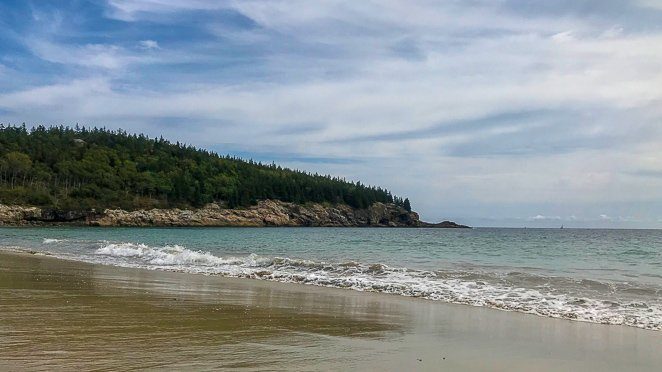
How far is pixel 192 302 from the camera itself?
461 inches

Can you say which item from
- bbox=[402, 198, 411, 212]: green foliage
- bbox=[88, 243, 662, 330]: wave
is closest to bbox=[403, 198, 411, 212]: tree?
bbox=[402, 198, 411, 212]: green foliage

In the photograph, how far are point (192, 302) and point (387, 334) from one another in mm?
4992

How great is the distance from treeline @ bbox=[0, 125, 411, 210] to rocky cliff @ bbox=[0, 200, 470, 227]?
10.5ft

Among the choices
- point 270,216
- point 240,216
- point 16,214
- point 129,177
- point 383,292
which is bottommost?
point 16,214

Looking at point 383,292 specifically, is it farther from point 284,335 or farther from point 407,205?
point 407,205

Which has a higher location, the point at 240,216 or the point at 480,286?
the point at 240,216

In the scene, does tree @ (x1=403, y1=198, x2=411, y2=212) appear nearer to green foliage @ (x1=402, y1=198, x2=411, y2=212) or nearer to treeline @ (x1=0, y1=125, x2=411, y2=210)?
green foliage @ (x1=402, y1=198, x2=411, y2=212)

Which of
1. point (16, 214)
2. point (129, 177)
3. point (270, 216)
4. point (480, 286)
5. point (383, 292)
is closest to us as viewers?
point (383, 292)

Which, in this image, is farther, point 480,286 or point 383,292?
point 480,286

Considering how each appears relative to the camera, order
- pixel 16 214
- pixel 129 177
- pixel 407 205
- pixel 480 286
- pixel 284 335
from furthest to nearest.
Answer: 1. pixel 407 205
2. pixel 129 177
3. pixel 16 214
4. pixel 480 286
5. pixel 284 335

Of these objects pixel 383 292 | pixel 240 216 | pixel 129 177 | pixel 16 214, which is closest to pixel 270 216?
pixel 240 216

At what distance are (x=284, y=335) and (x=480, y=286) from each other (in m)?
9.37

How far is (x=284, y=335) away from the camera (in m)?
8.41

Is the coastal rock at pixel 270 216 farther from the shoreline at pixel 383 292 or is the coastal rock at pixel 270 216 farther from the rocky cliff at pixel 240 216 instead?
the shoreline at pixel 383 292
